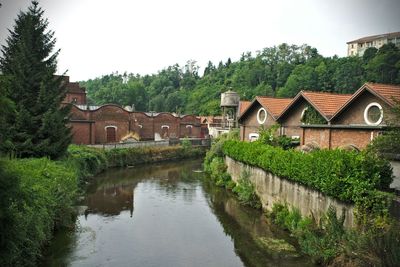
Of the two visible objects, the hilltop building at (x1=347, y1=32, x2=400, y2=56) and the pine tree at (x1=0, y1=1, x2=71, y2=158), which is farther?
the hilltop building at (x1=347, y1=32, x2=400, y2=56)

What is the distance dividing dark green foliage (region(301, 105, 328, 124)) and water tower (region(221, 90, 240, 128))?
1509cm

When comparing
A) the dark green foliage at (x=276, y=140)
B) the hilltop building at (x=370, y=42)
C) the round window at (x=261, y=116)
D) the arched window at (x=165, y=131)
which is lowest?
the dark green foliage at (x=276, y=140)

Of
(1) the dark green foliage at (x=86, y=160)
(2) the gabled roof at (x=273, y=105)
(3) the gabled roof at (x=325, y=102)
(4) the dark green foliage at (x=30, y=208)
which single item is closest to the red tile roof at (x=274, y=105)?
(2) the gabled roof at (x=273, y=105)

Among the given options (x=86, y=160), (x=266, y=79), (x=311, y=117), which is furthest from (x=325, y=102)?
(x=266, y=79)

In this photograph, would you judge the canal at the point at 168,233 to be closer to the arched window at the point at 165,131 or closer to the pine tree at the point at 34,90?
the pine tree at the point at 34,90

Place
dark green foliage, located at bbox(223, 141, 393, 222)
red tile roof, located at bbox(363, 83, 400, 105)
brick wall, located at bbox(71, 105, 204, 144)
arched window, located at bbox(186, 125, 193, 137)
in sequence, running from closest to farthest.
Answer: dark green foliage, located at bbox(223, 141, 393, 222), red tile roof, located at bbox(363, 83, 400, 105), brick wall, located at bbox(71, 105, 204, 144), arched window, located at bbox(186, 125, 193, 137)

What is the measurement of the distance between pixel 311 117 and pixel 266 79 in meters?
65.9

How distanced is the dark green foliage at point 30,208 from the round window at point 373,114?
14203mm

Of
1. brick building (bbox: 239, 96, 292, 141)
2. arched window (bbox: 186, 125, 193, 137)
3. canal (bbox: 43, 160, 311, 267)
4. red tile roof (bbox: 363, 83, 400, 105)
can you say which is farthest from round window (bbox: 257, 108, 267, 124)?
arched window (bbox: 186, 125, 193, 137)

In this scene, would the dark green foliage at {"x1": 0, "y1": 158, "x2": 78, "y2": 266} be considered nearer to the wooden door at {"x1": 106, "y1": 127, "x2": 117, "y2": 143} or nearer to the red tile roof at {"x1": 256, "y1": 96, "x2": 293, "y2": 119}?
the red tile roof at {"x1": 256, "y1": 96, "x2": 293, "y2": 119}

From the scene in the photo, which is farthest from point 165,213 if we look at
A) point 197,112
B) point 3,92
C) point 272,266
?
point 197,112

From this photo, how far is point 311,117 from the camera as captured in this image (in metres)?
21.0

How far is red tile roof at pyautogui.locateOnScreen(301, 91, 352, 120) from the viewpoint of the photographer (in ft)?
65.3

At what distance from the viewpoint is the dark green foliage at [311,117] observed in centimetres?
2034
